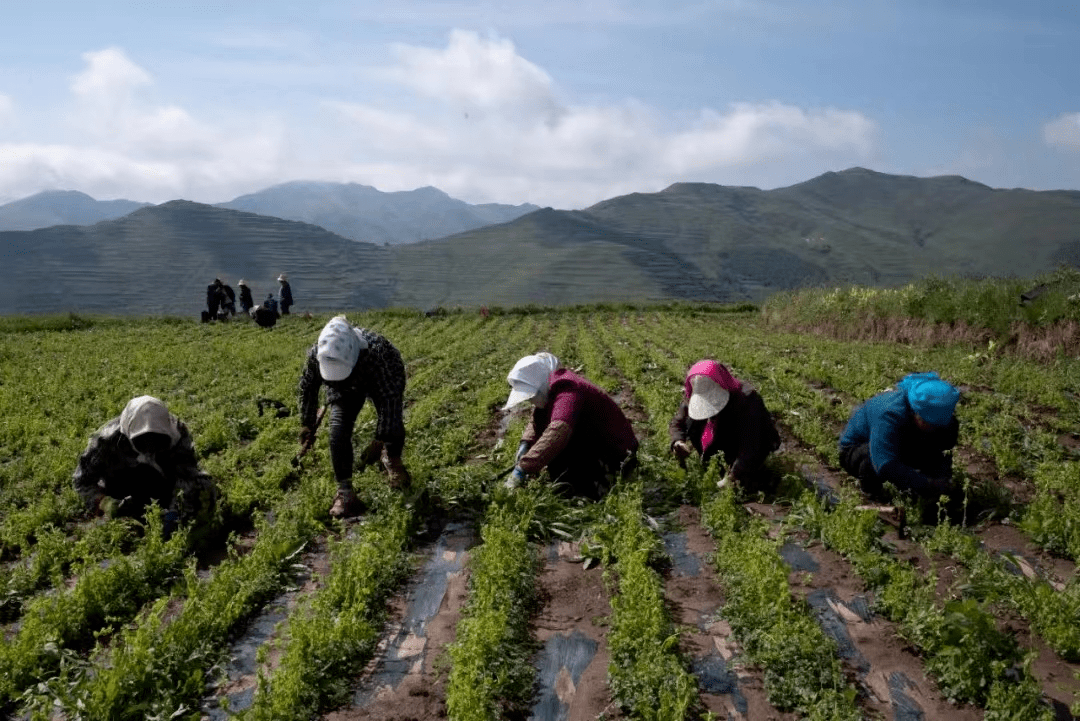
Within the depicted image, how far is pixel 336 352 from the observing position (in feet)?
19.5

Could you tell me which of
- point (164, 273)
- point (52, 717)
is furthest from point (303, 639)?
point (164, 273)

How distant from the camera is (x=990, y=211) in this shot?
108m

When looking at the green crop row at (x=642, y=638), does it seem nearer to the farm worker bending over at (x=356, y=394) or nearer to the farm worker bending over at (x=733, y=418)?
the farm worker bending over at (x=733, y=418)

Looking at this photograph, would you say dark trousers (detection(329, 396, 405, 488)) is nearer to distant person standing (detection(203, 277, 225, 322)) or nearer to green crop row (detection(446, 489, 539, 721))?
green crop row (detection(446, 489, 539, 721))

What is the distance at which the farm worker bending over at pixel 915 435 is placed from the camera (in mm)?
5555

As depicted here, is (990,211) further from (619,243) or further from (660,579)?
(660,579)

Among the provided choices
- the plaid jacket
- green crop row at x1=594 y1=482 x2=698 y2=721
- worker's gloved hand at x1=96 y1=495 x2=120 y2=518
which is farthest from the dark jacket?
worker's gloved hand at x1=96 y1=495 x2=120 y2=518

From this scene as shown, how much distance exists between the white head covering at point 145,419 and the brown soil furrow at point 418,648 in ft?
6.93

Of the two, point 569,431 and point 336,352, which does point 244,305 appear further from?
point 569,431

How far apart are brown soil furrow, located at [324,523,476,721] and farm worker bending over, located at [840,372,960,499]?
310 cm

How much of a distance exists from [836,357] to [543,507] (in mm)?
9361

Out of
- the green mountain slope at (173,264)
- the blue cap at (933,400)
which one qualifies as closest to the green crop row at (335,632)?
the blue cap at (933,400)

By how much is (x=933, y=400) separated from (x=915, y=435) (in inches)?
20.0

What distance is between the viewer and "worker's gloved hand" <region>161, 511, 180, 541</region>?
18.8ft
